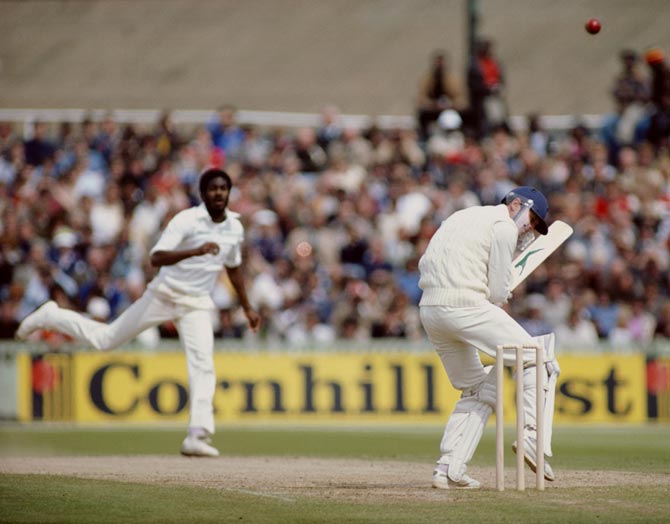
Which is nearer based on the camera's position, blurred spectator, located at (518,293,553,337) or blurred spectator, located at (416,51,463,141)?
blurred spectator, located at (518,293,553,337)

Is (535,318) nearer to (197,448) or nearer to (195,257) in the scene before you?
(197,448)

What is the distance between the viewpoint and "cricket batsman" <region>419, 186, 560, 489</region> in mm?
9789

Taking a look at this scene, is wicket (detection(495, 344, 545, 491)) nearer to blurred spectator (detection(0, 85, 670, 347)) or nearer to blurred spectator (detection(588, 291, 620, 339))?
blurred spectator (detection(0, 85, 670, 347))

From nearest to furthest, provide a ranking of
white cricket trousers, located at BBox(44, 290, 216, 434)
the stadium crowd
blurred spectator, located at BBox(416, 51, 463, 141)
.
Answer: white cricket trousers, located at BBox(44, 290, 216, 434), the stadium crowd, blurred spectator, located at BBox(416, 51, 463, 141)

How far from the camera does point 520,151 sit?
24.1m

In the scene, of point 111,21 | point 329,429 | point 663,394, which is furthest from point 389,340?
point 111,21

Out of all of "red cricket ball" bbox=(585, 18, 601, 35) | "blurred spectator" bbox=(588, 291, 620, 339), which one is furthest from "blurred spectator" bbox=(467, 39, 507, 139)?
"red cricket ball" bbox=(585, 18, 601, 35)

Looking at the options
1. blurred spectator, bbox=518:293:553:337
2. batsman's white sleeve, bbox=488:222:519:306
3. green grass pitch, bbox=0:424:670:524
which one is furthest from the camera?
blurred spectator, bbox=518:293:553:337

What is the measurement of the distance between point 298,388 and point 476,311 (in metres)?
10.6

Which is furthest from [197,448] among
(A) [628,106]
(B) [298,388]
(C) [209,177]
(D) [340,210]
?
(A) [628,106]

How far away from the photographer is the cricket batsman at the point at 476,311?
979 cm

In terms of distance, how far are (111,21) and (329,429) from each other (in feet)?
62.1

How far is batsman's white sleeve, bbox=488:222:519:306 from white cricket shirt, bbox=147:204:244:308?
3.85 m

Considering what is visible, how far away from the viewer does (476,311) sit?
9781mm
